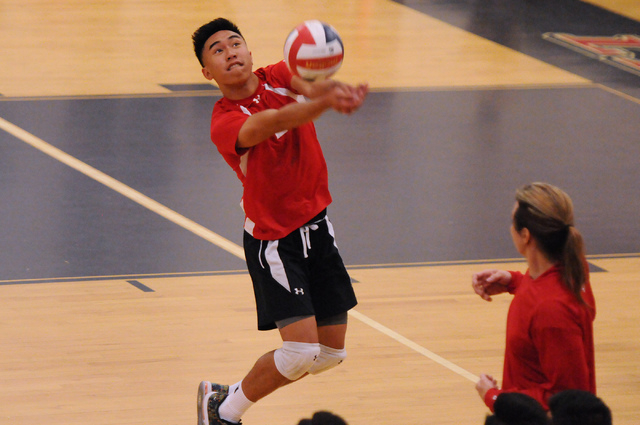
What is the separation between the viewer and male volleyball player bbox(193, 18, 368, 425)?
4840mm

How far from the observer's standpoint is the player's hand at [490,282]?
407 centimetres

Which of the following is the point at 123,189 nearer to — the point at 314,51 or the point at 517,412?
the point at 314,51

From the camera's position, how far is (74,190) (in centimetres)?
910

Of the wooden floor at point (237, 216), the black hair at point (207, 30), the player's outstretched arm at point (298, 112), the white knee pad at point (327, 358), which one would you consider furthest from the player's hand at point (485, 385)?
the black hair at point (207, 30)

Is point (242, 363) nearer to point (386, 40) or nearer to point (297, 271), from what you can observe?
point (297, 271)

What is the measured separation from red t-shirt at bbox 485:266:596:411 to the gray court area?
422 centimetres

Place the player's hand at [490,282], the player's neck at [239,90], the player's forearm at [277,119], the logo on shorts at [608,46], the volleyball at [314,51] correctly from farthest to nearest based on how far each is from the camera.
Answer: 1. the logo on shorts at [608,46]
2. the player's neck at [239,90]
3. the volleyball at [314,51]
4. the player's forearm at [277,119]
5. the player's hand at [490,282]

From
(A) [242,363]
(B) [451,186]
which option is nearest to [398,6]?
(B) [451,186]

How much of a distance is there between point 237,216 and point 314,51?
14.0 feet

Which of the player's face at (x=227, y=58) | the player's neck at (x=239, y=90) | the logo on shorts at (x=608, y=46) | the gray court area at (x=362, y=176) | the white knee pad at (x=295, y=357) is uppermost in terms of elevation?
the player's face at (x=227, y=58)

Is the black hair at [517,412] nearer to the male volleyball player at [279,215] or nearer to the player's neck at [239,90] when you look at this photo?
the male volleyball player at [279,215]

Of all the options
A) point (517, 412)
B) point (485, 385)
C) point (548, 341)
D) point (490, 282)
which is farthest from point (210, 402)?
point (517, 412)

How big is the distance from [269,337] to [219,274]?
1.14m

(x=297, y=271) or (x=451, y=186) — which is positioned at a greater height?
(x=297, y=271)
